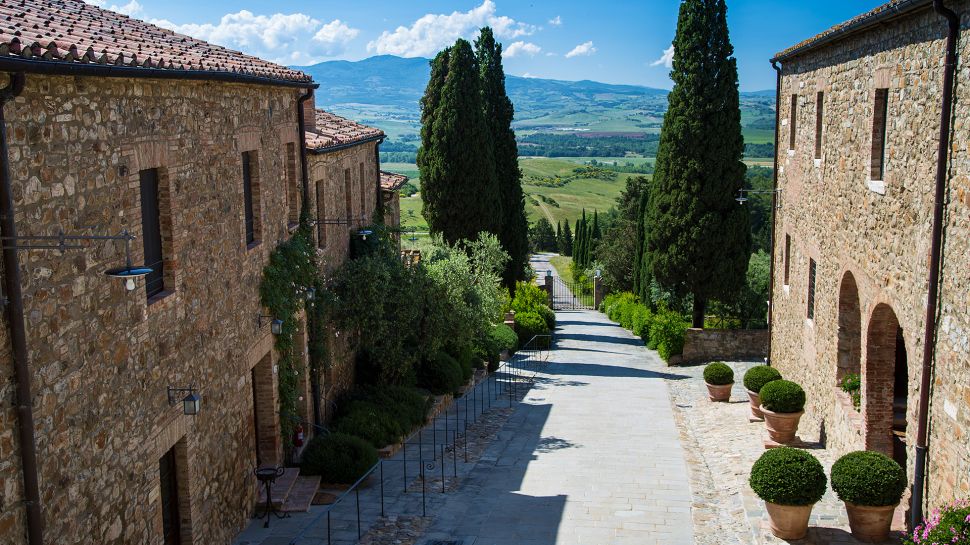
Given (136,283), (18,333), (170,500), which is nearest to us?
(18,333)

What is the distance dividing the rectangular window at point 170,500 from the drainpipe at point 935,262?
837 centimetres

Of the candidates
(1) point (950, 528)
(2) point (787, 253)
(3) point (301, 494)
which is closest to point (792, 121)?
(2) point (787, 253)

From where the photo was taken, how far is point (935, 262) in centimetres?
977

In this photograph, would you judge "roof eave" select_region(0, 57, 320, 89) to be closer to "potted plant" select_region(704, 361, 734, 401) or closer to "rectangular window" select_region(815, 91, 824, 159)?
"rectangular window" select_region(815, 91, 824, 159)

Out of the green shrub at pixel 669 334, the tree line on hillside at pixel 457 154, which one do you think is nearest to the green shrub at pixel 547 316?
the tree line on hillside at pixel 457 154

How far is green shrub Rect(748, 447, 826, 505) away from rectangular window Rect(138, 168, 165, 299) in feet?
24.9

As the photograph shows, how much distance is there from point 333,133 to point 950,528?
44.5 feet

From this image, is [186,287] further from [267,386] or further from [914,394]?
[914,394]

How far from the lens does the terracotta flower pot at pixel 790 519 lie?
11.1m

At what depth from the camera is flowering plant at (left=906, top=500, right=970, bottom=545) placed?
7.94 meters

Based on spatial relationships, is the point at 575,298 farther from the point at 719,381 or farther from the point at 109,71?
the point at 109,71

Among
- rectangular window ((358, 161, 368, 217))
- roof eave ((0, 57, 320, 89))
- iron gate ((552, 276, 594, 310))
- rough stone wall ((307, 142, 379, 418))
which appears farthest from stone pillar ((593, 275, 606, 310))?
roof eave ((0, 57, 320, 89))

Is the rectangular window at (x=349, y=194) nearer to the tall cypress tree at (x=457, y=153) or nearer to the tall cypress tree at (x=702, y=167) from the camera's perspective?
the tall cypress tree at (x=457, y=153)

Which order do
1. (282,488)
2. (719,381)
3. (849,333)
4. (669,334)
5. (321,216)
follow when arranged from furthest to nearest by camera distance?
(669,334)
(719,381)
(321,216)
(849,333)
(282,488)
